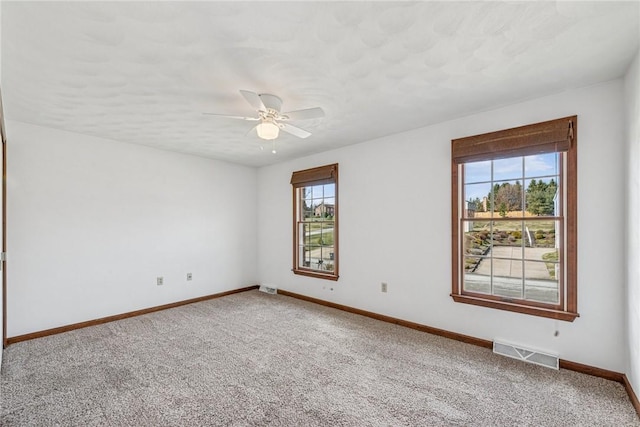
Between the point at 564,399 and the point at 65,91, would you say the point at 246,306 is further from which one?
the point at 564,399

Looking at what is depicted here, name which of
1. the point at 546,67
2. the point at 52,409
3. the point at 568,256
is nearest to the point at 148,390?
the point at 52,409

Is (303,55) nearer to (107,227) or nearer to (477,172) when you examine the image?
(477,172)

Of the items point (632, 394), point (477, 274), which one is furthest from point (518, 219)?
point (632, 394)

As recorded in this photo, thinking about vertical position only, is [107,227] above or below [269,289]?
above

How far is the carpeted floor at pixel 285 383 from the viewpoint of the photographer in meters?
1.94

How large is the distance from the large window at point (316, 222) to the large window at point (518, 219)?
1.86 metres

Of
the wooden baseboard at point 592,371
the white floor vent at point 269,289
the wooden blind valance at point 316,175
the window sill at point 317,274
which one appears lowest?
the white floor vent at point 269,289

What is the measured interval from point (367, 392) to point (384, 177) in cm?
257

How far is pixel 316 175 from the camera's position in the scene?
15.2 feet

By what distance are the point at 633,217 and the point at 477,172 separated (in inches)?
51.1

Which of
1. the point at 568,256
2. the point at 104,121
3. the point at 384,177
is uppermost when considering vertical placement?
the point at 104,121

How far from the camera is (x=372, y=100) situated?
2.73m

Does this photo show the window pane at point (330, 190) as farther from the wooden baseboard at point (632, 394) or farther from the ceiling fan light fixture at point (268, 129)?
the wooden baseboard at point (632, 394)

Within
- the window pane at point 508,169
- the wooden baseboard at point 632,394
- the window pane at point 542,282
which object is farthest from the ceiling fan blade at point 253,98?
the wooden baseboard at point 632,394
